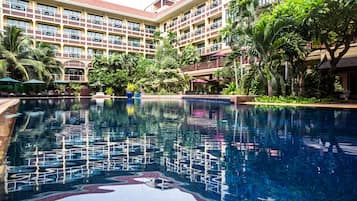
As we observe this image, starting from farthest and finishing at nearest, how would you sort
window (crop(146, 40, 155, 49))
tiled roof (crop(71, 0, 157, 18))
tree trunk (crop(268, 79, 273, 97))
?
window (crop(146, 40, 155, 49)), tiled roof (crop(71, 0, 157, 18)), tree trunk (crop(268, 79, 273, 97))

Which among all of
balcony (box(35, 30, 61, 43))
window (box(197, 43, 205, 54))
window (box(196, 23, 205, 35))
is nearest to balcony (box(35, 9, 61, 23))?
balcony (box(35, 30, 61, 43))

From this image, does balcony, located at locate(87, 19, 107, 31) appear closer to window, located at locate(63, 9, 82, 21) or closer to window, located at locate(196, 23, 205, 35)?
window, located at locate(63, 9, 82, 21)

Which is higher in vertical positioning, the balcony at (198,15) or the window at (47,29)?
the balcony at (198,15)

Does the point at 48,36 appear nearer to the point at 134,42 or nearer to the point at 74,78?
the point at 74,78

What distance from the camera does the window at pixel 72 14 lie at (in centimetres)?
3962

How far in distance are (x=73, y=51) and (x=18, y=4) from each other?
8691mm

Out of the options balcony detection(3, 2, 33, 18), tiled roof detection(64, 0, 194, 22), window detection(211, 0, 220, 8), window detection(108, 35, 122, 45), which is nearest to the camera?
balcony detection(3, 2, 33, 18)

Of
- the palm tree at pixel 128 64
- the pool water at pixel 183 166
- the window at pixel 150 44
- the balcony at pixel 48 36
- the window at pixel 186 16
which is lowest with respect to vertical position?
Result: the pool water at pixel 183 166

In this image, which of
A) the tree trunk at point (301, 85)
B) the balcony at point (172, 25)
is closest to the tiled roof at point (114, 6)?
the balcony at point (172, 25)

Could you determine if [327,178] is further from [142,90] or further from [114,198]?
[142,90]

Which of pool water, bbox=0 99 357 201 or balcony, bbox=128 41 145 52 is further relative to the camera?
balcony, bbox=128 41 145 52

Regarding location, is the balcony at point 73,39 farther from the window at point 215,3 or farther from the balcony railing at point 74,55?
the window at point 215,3

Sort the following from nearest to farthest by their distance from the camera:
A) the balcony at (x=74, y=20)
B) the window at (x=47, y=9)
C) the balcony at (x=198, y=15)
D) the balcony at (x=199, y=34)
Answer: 1. the balcony at (x=198, y=15)
2. the balcony at (x=199, y=34)
3. the window at (x=47, y=9)
4. the balcony at (x=74, y=20)

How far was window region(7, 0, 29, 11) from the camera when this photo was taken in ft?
116
